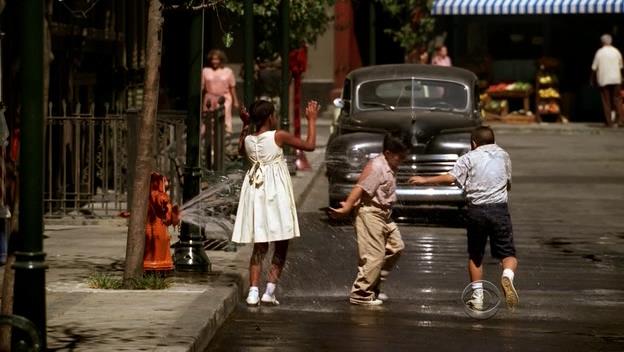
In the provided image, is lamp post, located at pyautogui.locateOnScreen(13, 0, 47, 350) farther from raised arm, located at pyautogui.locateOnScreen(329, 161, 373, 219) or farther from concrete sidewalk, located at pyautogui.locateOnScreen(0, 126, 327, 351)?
raised arm, located at pyautogui.locateOnScreen(329, 161, 373, 219)

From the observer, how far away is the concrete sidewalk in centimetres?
955

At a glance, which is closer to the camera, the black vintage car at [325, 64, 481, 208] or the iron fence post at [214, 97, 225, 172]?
the black vintage car at [325, 64, 481, 208]

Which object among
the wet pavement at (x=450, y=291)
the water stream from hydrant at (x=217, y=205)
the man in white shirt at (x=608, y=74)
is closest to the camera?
the wet pavement at (x=450, y=291)

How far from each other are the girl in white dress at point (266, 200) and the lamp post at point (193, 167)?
3.52 feet

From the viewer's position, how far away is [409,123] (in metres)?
18.5

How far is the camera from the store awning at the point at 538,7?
3494cm

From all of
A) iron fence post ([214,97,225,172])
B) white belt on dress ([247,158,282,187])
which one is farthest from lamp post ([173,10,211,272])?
iron fence post ([214,97,225,172])

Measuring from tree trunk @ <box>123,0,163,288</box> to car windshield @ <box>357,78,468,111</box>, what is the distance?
25.6 feet

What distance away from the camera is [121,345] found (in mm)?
9328

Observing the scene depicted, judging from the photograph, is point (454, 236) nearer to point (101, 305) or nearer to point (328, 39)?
point (101, 305)

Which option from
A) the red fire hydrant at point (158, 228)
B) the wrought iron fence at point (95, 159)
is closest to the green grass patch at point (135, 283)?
the red fire hydrant at point (158, 228)

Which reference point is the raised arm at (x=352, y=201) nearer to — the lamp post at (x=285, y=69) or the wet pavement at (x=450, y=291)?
the wet pavement at (x=450, y=291)

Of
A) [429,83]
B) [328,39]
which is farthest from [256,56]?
[429,83]

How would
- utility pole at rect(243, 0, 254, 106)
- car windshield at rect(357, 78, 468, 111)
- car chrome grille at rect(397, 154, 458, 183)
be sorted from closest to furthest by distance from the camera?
utility pole at rect(243, 0, 254, 106) → car chrome grille at rect(397, 154, 458, 183) → car windshield at rect(357, 78, 468, 111)
